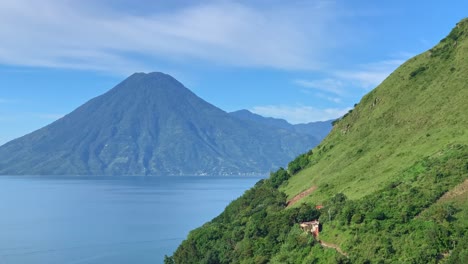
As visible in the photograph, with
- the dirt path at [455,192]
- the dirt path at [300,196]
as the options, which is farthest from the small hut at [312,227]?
the dirt path at [300,196]

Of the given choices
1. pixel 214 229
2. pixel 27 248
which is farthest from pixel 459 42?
pixel 27 248

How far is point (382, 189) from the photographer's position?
80438 mm

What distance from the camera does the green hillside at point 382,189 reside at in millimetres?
62906

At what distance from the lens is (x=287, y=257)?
72875 mm

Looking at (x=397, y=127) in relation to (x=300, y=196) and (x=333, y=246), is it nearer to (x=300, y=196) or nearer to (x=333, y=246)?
(x=300, y=196)

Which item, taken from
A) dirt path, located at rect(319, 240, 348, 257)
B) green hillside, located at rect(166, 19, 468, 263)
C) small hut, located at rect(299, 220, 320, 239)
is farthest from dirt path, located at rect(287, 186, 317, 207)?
dirt path, located at rect(319, 240, 348, 257)

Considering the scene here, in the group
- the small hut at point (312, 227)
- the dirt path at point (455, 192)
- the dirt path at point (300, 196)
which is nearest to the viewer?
the dirt path at point (455, 192)

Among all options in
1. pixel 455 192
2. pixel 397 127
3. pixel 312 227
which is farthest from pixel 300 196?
pixel 455 192

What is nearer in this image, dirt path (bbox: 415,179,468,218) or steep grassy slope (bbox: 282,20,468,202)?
dirt path (bbox: 415,179,468,218)

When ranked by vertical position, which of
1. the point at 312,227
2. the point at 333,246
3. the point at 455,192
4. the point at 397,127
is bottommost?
the point at 333,246

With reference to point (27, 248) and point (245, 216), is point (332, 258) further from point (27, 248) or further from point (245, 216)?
point (27, 248)

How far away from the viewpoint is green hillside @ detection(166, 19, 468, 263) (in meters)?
62.9

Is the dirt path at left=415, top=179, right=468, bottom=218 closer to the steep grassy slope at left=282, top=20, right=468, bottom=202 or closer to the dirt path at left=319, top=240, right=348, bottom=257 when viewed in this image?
the dirt path at left=319, top=240, right=348, bottom=257

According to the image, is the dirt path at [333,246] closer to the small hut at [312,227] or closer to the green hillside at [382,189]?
the green hillside at [382,189]
